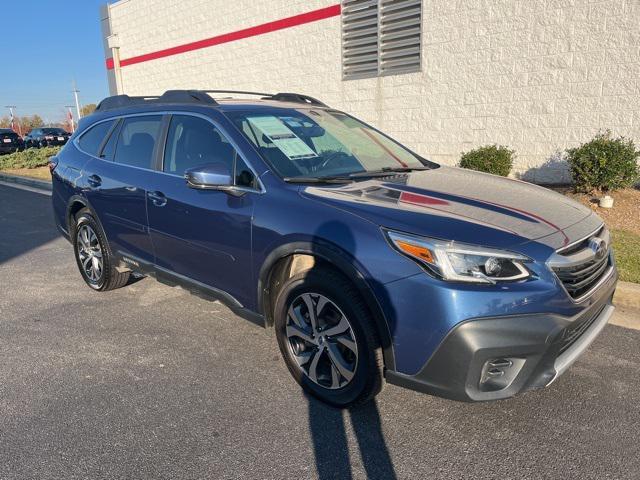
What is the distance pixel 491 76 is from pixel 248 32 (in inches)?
286

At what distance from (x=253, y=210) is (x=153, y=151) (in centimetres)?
138

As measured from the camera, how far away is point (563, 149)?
837 centimetres

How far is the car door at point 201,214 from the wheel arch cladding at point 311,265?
0.52 feet

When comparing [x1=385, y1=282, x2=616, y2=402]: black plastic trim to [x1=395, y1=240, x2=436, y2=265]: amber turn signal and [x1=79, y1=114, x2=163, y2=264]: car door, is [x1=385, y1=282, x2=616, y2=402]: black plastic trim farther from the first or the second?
[x1=79, y1=114, x2=163, y2=264]: car door

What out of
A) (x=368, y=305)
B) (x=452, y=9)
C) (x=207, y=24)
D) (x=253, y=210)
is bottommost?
(x=368, y=305)

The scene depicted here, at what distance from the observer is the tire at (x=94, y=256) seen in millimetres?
4711

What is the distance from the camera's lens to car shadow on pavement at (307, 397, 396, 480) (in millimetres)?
2428

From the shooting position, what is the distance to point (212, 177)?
3.10 metres

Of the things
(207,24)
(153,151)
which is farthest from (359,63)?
(153,151)

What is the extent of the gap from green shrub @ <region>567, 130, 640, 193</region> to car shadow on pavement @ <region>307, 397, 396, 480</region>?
5.41 metres

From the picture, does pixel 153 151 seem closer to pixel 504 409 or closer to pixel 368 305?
pixel 368 305

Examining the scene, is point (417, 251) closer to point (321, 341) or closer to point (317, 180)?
point (321, 341)

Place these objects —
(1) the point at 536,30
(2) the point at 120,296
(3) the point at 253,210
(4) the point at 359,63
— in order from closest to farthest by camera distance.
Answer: (3) the point at 253,210, (2) the point at 120,296, (1) the point at 536,30, (4) the point at 359,63

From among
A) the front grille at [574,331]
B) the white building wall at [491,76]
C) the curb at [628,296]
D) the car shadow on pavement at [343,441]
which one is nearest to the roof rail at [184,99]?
the car shadow on pavement at [343,441]
